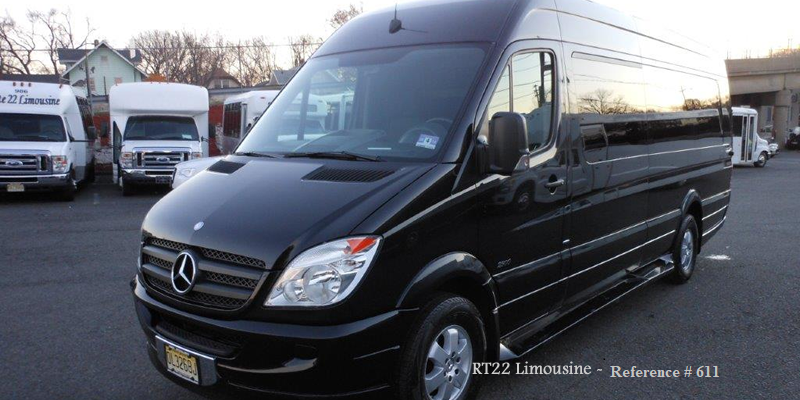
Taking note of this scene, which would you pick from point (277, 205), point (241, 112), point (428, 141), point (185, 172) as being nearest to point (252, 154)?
point (277, 205)

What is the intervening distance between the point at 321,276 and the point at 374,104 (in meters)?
1.55

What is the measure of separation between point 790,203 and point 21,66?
6225cm

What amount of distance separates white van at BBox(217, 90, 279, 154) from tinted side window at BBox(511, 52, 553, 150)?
12515 mm

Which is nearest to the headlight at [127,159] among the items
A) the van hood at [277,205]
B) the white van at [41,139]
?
the white van at [41,139]

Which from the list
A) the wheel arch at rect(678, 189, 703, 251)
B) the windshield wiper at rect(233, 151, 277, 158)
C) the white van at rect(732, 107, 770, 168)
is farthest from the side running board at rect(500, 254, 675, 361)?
the white van at rect(732, 107, 770, 168)

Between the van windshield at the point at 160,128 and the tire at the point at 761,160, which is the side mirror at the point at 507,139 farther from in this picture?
the tire at the point at 761,160

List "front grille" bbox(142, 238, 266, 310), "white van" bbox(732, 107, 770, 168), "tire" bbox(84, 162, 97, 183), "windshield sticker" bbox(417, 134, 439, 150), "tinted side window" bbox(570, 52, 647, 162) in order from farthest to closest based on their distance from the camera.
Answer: "white van" bbox(732, 107, 770, 168) < "tire" bbox(84, 162, 97, 183) < "tinted side window" bbox(570, 52, 647, 162) < "windshield sticker" bbox(417, 134, 439, 150) < "front grille" bbox(142, 238, 266, 310)

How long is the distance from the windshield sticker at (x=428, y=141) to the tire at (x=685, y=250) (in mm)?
3980

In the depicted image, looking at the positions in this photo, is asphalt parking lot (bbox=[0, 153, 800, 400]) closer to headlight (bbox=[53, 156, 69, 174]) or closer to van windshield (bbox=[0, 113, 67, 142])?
headlight (bbox=[53, 156, 69, 174])

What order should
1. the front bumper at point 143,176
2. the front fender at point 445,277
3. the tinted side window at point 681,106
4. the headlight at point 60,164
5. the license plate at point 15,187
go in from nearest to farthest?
1. the front fender at point 445,277
2. the tinted side window at point 681,106
3. the license plate at point 15,187
4. the headlight at point 60,164
5. the front bumper at point 143,176

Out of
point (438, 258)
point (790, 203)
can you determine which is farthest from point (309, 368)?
point (790, 203)

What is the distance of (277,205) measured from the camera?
3291 mm

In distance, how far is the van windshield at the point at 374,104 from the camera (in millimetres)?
3764

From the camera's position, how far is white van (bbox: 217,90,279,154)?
17.9 m
